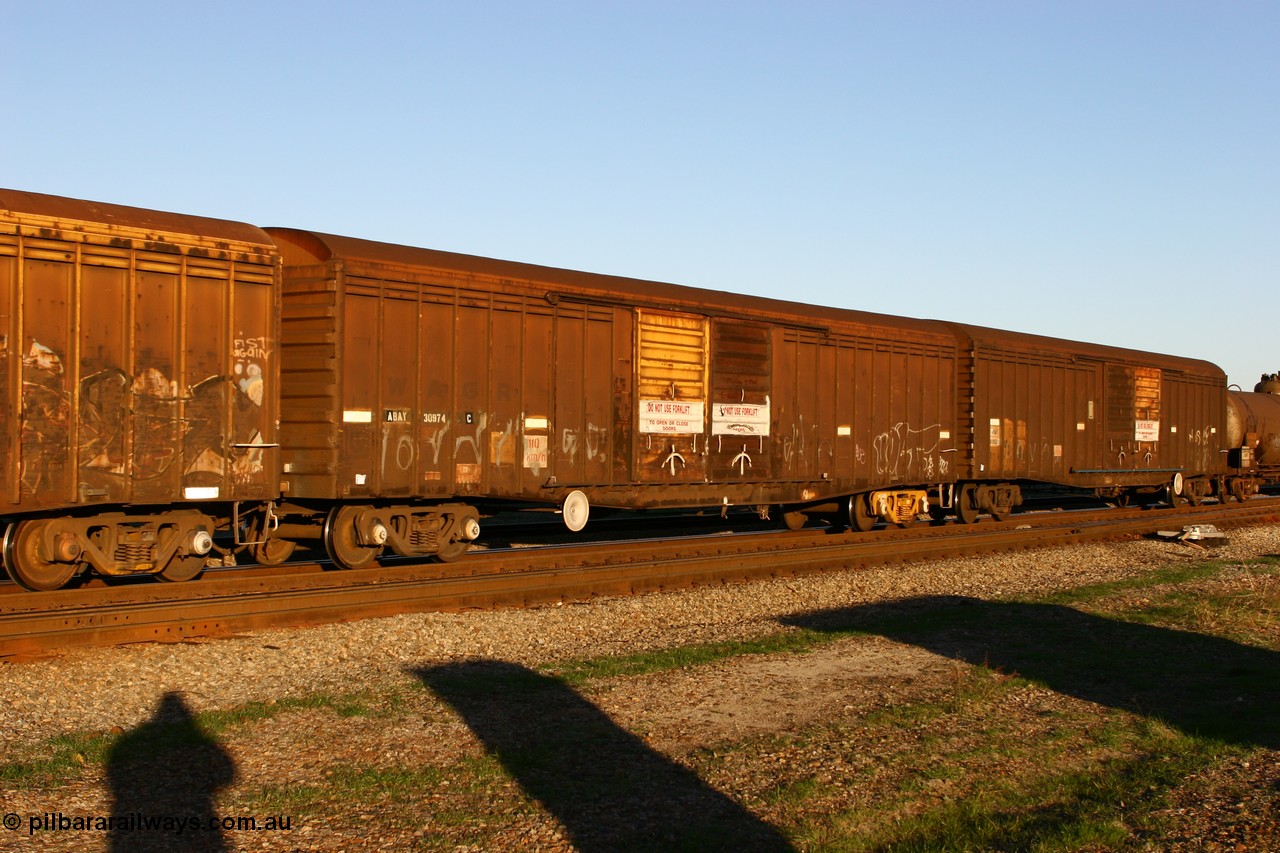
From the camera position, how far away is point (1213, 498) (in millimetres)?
31953

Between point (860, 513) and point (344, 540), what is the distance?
10.7 m

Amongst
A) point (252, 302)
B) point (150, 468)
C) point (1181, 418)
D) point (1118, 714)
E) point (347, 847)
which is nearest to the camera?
point (347, 847)

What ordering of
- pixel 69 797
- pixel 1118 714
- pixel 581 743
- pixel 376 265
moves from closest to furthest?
pixel 69 797 < pixel 581 743 < pixel 1118 714 < pixel 376 265

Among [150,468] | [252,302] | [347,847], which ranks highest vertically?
[252,302]

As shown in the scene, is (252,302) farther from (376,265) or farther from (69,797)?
(69,797)

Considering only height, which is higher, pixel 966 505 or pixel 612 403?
Result: pixel 612 403

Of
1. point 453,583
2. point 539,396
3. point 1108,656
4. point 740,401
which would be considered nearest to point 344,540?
point 453,583

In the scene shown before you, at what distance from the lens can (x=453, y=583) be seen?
12.8 m

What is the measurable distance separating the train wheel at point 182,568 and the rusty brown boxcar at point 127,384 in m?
0.02

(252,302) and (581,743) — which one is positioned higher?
(252,302)

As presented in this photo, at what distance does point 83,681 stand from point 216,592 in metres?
3.25

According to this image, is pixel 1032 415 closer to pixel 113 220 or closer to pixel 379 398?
pixel 379 398

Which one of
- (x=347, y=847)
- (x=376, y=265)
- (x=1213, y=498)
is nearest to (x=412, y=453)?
(x=376, y=265)

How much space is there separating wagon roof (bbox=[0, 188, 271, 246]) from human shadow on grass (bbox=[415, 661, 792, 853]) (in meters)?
5.83
